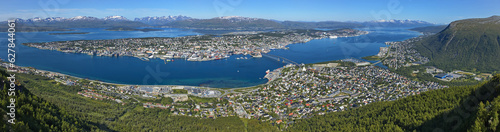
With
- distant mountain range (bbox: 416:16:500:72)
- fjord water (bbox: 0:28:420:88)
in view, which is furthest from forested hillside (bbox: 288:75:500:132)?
distant mountain range (bbox: 416:16:500:72)

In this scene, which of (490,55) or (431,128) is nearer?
(431,128)

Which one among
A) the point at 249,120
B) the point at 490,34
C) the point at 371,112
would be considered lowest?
the point at 249,120

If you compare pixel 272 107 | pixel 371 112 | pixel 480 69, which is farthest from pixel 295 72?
pixel 480 69

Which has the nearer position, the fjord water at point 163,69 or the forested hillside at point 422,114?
the forested hillside at point 422,114

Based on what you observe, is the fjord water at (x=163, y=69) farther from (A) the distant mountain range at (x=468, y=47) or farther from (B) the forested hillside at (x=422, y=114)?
(A) the distant mountain range at (x=468, y=47)

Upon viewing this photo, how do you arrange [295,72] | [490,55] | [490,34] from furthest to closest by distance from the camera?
1. [490,34]
2. [490,55]
3. [295,72]

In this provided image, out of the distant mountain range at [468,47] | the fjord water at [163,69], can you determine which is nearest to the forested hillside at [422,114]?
the fjord water at [163,69]

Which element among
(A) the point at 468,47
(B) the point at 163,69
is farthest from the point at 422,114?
(A) the point at 468,47

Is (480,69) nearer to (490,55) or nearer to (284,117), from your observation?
(490,55)

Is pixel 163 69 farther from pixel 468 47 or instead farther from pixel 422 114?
pixel 468 47

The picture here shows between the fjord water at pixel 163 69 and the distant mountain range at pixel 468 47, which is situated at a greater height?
the distant mountain range at pixel 468 47
